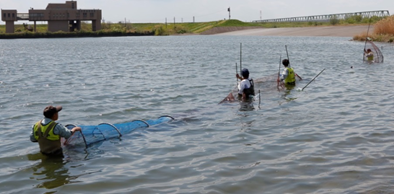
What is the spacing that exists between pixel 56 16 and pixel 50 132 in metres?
114

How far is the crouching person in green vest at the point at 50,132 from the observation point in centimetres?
895

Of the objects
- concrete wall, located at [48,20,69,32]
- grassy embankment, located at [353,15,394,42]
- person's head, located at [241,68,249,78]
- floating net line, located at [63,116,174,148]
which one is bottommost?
floating net line, located at [63,116,174,148]

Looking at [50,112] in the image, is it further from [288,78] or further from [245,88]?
[288,78]

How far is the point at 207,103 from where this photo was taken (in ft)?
53.5

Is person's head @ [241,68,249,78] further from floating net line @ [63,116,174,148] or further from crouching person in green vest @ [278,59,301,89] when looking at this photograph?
floating net line @ [63,116,174,148]

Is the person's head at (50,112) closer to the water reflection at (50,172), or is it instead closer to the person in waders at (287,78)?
the water reflection at (50,172)

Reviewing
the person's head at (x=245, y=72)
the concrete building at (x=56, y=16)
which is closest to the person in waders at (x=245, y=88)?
the person's head at (x=245, y=72)

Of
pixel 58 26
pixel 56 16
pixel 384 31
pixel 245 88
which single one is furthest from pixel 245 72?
pixel 58 26

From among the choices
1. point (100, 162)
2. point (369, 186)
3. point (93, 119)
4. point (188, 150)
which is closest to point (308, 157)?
point (369, 186)

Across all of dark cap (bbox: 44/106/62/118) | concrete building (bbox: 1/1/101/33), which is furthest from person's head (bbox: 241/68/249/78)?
concrete building (bbox: 1/1/101/33)

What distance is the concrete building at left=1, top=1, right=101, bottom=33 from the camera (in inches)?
4469

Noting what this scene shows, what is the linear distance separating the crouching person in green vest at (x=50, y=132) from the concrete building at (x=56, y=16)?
112 meters

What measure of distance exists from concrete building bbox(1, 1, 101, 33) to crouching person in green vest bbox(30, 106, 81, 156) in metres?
112

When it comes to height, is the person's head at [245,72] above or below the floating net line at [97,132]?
above
